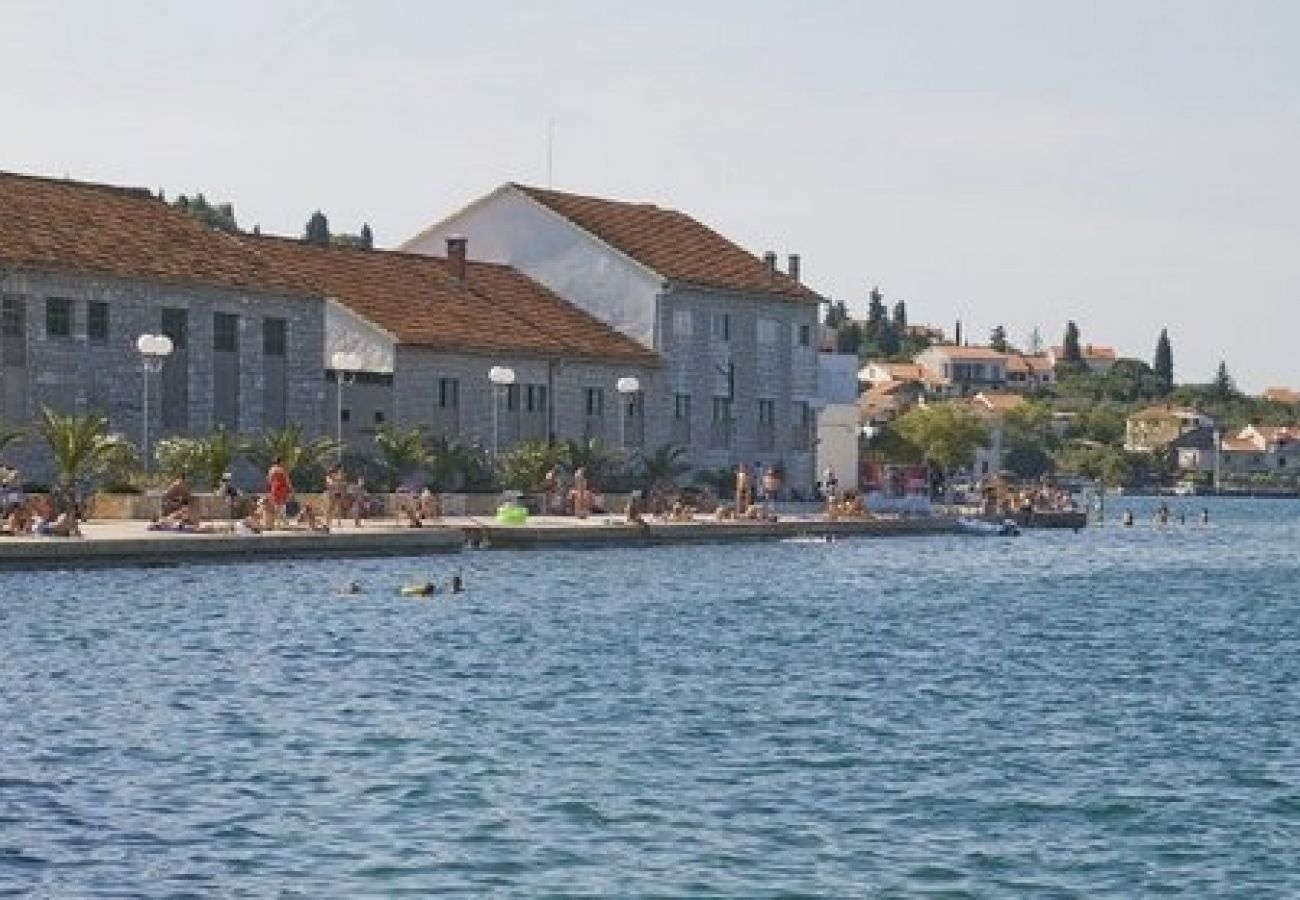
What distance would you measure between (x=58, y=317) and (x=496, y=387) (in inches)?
761

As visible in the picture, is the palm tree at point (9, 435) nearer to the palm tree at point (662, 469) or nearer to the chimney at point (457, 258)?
the palm tree at point (662, 469)

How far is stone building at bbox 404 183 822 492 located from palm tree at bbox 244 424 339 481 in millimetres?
27102

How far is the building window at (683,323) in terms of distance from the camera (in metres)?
101

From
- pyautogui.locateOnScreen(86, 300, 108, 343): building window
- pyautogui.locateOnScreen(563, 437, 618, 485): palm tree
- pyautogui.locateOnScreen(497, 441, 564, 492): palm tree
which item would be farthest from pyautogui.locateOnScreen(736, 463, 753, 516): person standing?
pyautogui.locateOnScreen(86, 300, 108, 343): building window

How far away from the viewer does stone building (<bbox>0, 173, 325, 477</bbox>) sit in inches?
2825

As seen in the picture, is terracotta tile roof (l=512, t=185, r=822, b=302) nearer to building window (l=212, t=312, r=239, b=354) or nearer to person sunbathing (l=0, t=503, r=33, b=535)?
building window (l=212, t=312, r=239, b=354)

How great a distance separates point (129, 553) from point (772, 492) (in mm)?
43190

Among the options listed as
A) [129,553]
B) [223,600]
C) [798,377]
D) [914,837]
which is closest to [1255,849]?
→ [914,837]

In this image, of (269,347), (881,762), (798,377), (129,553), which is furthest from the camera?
(798,377)

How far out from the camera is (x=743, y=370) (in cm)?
10512

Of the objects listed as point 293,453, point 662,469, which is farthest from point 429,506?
point 662,469

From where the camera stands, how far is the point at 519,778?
28.4 meters

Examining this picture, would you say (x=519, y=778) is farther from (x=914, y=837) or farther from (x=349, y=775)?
(x=914, y=837)

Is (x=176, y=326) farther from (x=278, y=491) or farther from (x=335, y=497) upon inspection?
(x=278, y=491)
